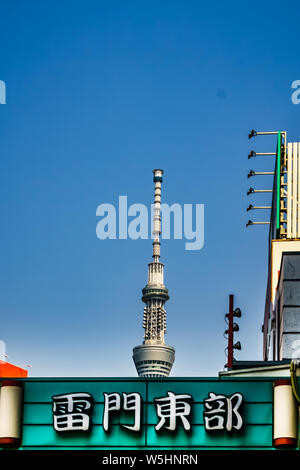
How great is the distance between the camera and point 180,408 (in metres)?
25.6

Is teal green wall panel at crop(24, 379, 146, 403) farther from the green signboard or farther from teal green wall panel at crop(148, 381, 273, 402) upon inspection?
teal green wall panel at crop(148, 381, 273, 402)

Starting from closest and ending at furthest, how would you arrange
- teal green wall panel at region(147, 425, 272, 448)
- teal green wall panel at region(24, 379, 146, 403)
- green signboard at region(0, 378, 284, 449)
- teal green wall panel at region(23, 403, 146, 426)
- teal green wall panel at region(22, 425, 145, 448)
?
1. teal green wall panel at region(147, 425, 272, 448)
2. green signboard at region(0, 378, 284, 449)
3. teal green wall panel at region(22, 425, 145, 448)
4. teal green wall panel at region(23, 403, 146, 426)
5. teal green wall panel at region(24, 379, 146, 403)

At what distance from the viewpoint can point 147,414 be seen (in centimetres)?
2577

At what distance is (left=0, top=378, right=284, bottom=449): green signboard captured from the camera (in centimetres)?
2530

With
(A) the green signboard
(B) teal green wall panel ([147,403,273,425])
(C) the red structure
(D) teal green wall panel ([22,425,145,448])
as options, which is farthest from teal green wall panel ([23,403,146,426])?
(C) the red structure

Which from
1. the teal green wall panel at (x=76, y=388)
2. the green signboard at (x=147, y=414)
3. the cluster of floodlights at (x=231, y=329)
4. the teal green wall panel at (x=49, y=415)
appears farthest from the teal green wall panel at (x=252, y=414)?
the cluster of floodlights at (x=231, y=329)

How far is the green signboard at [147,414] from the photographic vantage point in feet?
83.0

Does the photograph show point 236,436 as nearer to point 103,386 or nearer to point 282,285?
point 103,386

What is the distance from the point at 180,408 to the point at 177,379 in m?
0.77

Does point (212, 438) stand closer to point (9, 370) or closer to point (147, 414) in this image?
point (147, 414)

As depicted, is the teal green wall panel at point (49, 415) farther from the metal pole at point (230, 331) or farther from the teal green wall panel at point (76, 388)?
the metal pole at point (230, 331)

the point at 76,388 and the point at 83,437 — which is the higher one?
the point at 76,388

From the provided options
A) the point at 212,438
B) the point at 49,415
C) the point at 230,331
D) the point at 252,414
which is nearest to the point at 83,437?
the point at 49,415
